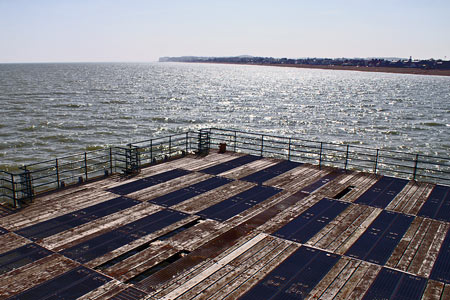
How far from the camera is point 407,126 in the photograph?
54.3 m

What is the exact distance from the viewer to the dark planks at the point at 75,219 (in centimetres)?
1209

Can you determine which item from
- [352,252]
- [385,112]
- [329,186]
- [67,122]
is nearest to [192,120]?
[67,122]

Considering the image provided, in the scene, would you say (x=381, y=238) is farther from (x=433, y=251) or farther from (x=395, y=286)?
(x=395, y=286)

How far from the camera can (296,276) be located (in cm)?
997

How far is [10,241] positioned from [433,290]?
37.2 feet

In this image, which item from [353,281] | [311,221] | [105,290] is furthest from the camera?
[311,221]

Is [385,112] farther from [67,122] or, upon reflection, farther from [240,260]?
[240,260]

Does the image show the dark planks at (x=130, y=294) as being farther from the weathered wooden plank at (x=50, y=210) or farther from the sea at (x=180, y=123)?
the sea at (x=180, y=123)

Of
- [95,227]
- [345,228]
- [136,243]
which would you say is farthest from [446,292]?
[95,227]

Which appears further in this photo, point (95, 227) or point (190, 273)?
point (95, 227)

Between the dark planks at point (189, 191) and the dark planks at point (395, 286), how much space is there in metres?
7.66

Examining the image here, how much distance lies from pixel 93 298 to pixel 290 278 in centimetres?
466

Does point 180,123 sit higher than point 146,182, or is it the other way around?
point 146,182

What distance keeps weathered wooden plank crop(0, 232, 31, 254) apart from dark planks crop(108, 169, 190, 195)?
4497mm
